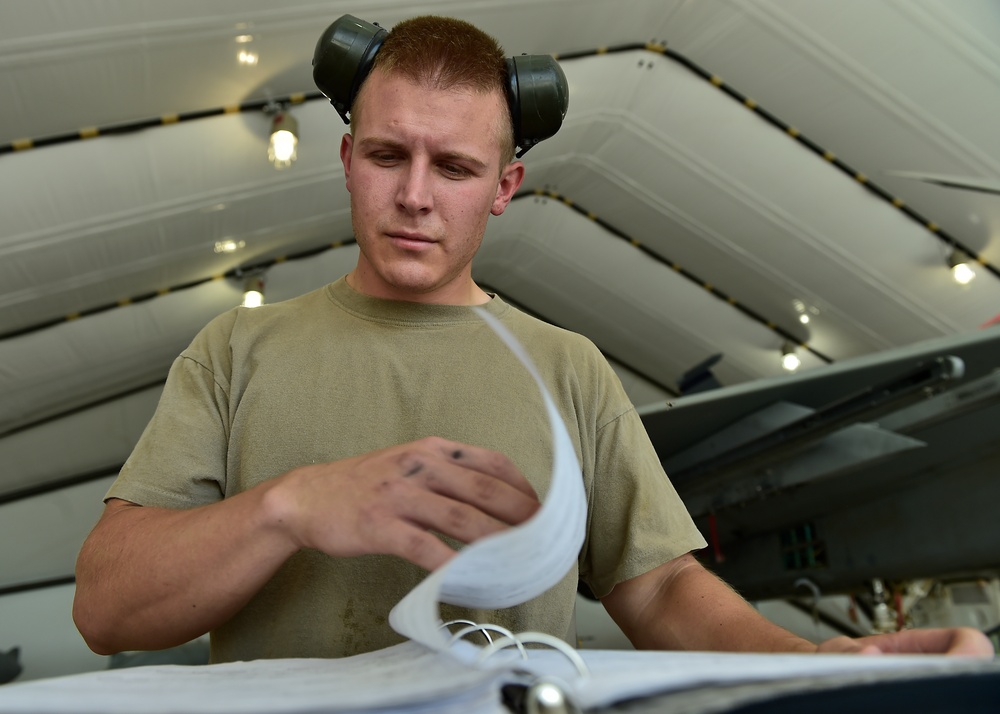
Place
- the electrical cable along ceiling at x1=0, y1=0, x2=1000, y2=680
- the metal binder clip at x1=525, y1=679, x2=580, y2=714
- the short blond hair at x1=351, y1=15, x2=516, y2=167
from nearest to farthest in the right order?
the metal binder clip at x1=525, y1=679, x2=580, y2=714 → the short blond hair at x1=351, y1=15, x2=516, y2=167 → the electrical cable along ceiling at x1=0, y1=0, x2=1000, y2=680

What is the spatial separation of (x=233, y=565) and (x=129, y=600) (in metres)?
0.11

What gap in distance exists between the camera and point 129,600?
61 cm

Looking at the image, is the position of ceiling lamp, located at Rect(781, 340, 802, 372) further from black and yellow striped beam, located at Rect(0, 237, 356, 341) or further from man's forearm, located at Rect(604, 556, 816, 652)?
man's forearm, located at Rect(604, 556, 816, 652)

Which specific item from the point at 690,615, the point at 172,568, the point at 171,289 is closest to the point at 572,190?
the point at 171,289

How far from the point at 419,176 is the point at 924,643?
57 centimetres

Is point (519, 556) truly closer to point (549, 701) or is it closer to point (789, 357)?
point (549, 701)

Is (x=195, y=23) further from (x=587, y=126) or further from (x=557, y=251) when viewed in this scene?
(x=557, y=251)

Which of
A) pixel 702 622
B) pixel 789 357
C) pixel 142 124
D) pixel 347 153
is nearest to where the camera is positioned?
pixel 702 622

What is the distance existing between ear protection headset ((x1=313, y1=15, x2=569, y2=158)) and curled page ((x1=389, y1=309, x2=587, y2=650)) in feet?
1.86

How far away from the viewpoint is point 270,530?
544 mm

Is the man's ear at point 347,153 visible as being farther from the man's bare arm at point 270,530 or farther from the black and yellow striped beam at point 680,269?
the black and yellow striped beam at point 680,269

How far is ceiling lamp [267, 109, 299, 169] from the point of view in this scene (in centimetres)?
346

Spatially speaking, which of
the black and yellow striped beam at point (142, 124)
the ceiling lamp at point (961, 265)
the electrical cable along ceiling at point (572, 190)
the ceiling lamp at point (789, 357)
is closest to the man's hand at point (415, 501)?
the electrical cable along ceiling at point (572, 190)

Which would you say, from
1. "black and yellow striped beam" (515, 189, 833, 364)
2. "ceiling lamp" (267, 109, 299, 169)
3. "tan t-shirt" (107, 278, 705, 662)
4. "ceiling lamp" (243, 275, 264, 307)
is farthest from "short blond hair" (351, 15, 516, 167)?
"black and yellow striped beam" (515, 189, 833, 364)
